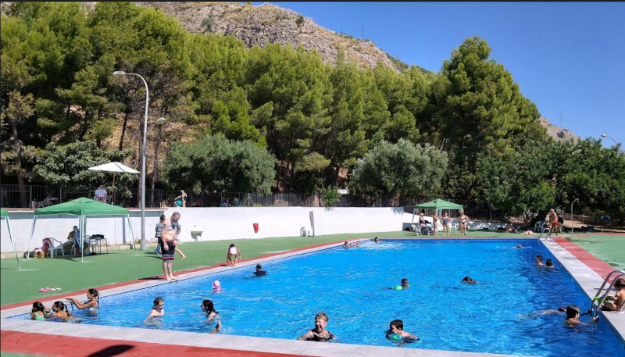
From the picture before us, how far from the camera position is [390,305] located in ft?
42.5

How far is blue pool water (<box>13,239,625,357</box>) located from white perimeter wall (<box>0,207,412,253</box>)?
5.67m

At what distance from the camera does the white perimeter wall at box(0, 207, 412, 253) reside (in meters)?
19.0

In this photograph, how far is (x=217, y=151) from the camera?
3281 centimetres

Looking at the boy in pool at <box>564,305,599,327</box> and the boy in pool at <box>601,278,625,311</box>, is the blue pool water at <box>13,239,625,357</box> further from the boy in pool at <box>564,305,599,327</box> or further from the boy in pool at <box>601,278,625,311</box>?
the boy in pool at <box>601,278,625,311</box>

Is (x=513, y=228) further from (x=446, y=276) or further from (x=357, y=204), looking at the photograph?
(x=446, y=276)

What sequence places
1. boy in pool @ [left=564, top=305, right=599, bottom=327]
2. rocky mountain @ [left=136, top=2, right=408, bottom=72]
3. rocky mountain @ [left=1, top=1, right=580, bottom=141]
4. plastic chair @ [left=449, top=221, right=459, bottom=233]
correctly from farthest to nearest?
rocky mountain @ [left=136, top=2, right=408, bottom=72], rocky mountain @ [left=1, top=1, right=580, bottom=141], plastic chair @ [left=449, top=221, right=459, bottom=233], boy in pool @ [left=564, top=305, right=599, bottom=327]

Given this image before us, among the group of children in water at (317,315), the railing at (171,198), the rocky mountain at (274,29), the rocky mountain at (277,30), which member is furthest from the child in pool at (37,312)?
the rocky mountain at (277,30)

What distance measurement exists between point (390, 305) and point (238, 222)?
1631cm

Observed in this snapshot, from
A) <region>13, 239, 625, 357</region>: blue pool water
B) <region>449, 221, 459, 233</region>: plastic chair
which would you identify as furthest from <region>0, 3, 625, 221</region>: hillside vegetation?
<region>13, 239, 625, 357</region>: blue pool water

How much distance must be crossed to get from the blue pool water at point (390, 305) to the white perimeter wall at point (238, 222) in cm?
567

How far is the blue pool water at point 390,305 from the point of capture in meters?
9.72

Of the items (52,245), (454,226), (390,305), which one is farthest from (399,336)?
(454,226)

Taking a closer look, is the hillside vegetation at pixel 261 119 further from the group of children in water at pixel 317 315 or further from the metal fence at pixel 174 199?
the group of children in water at pixel 317 315

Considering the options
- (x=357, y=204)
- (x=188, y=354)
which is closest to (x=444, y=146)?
(x=357, y=204)
